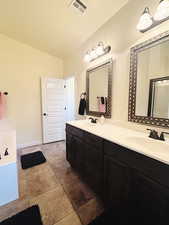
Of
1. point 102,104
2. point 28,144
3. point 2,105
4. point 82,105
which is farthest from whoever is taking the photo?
point 28,144

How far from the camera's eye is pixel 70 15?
6.29 feet

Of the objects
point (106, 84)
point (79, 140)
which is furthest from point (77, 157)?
point (106, 84)

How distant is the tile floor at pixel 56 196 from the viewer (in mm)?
1351

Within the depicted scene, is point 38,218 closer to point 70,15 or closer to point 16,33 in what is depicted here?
point 70,15

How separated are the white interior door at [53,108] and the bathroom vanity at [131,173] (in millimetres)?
2047

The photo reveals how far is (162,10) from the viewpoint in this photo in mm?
1171

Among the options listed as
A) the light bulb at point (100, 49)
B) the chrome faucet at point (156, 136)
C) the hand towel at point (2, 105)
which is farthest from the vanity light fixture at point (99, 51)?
the hand towel at point (2, 105)

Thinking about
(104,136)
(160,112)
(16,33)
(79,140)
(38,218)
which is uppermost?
(16,33)

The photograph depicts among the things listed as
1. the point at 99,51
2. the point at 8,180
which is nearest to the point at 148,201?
the point at 8,180

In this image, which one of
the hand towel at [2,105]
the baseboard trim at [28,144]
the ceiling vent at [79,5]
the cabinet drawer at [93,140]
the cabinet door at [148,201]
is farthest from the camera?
the baseboard trim at [28,144]

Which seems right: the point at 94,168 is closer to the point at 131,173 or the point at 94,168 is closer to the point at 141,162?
the point at 131,173

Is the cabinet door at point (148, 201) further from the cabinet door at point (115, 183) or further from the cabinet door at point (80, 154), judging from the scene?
the cabinet door at point (80, 154)

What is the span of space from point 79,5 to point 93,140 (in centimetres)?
194

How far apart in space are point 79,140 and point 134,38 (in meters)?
1.63
